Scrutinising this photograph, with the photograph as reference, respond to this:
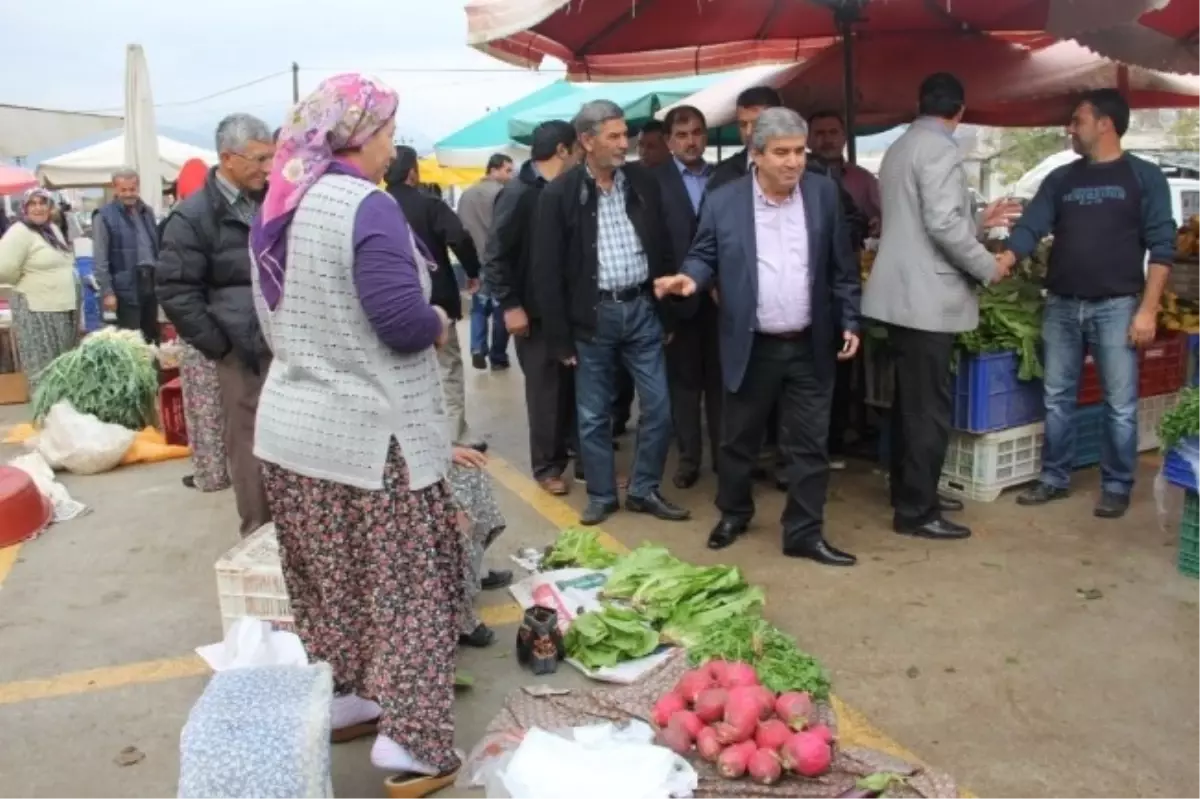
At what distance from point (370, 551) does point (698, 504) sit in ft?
10.1

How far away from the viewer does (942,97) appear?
4.95m

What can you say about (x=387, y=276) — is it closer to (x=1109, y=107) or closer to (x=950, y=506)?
(x=950, y=506)

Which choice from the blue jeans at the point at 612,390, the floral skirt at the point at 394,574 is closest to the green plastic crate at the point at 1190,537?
the blue jeans at the point at 612,390

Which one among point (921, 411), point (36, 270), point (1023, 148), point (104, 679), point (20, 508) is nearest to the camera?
point (104, 679)

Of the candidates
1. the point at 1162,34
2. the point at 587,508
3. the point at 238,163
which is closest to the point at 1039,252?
the point at 1162,34

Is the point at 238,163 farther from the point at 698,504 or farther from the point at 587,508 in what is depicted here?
the point at 698,504

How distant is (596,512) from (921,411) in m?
1.68

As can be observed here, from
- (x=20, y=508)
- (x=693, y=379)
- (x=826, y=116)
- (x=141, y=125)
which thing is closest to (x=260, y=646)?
(x=20, y=508)

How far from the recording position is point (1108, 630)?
421cm

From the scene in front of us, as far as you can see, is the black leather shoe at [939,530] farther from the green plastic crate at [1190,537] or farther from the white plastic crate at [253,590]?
the white plastic crate at [253,590]

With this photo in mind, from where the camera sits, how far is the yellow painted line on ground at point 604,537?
3465 millimetres

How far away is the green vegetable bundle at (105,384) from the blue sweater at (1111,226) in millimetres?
6207

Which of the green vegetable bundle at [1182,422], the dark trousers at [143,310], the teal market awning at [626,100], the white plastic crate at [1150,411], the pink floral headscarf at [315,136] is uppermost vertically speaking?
the teal market awning at [626,100]

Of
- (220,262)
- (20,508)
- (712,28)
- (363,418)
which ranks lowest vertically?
(20,508)
